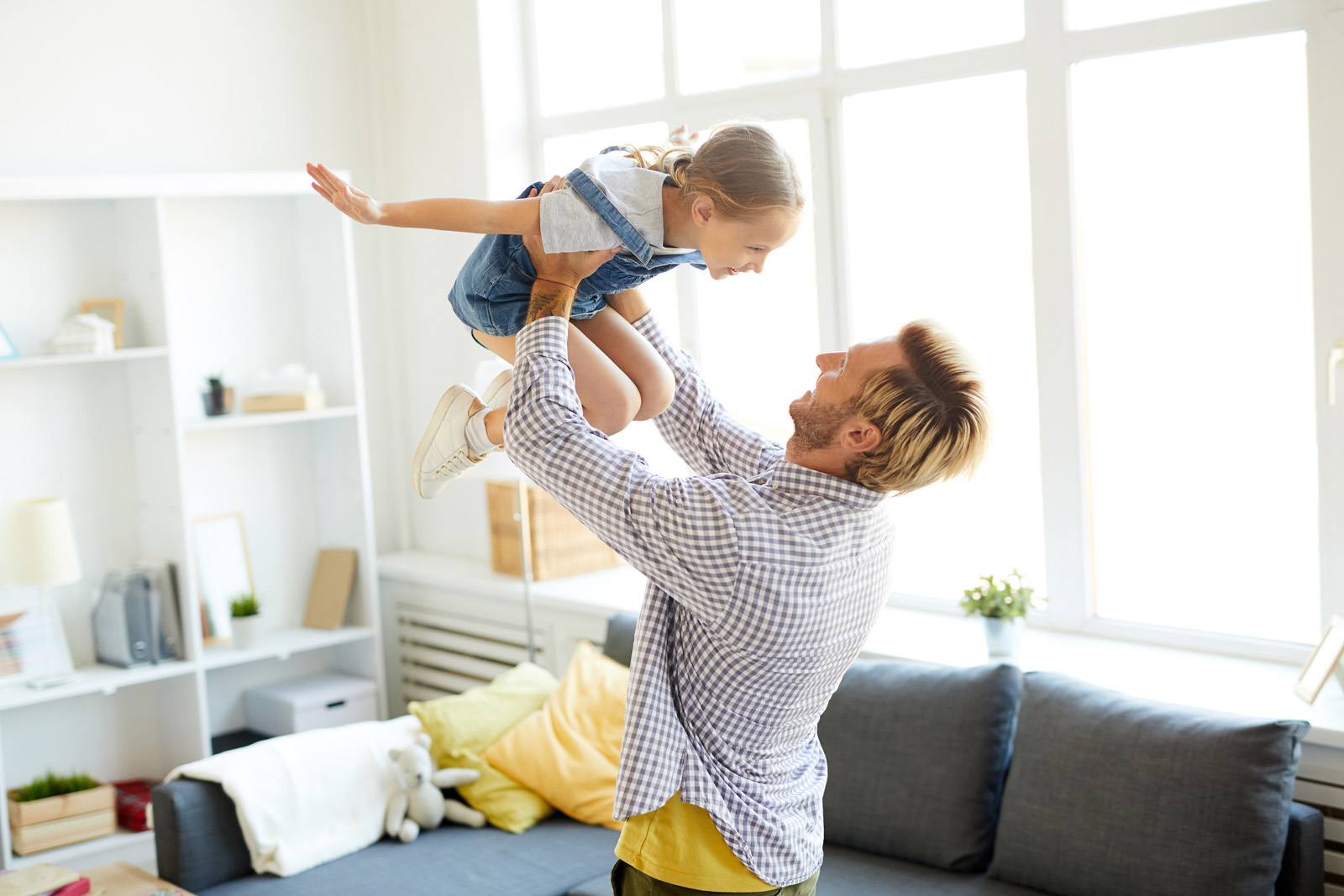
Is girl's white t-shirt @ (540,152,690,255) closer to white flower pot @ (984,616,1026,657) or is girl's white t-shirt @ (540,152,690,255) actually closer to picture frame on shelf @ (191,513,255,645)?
white flower pot @ (984,616,1026,657)

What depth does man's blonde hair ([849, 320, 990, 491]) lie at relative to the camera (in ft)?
4.79

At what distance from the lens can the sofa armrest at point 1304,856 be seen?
2.19 meters

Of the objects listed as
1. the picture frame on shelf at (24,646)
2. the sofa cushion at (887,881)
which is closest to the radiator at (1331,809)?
the sofa cushion at (887,881)

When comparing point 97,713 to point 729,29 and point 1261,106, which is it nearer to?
point 729,29

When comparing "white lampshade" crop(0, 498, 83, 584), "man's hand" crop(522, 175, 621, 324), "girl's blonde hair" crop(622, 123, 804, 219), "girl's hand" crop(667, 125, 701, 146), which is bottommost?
"white lampshade" crop(0, 498, 83, 584)

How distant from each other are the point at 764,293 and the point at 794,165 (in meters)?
2.12

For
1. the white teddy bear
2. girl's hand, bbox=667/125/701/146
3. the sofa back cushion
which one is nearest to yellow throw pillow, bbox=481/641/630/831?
the white teddy bear

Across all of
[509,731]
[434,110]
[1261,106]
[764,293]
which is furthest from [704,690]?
[434,110]

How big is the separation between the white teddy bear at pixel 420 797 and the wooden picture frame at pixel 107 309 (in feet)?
5.23

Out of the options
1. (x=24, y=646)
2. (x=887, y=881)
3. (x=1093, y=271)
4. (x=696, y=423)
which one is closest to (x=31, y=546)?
(x=24, y=646)

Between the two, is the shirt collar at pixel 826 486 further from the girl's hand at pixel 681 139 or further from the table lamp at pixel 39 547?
the table lamp at pixel 39 547

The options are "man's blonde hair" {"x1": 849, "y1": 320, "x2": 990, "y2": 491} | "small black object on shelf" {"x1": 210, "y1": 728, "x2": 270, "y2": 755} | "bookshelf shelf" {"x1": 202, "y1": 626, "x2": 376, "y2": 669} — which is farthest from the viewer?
"small black object on shelf" {"x1": 210, "y1": 728, "x2": 270, "y2": 755}

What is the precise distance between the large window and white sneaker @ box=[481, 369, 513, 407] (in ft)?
3.53

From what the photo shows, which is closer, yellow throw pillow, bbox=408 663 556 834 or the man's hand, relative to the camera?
the man's hand
